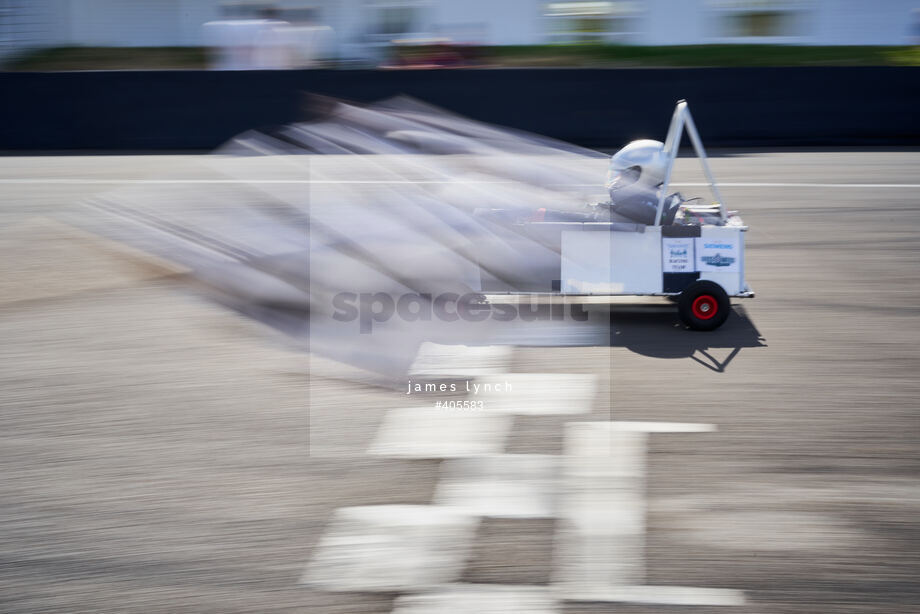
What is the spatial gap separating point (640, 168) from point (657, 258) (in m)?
0.65

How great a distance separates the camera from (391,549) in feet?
12.5

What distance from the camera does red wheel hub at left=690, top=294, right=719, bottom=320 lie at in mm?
6344

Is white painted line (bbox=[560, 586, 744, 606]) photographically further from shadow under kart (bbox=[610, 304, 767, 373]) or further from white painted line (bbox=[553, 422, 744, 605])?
shadow under kart (bbox=[610, 304, 767, 373])

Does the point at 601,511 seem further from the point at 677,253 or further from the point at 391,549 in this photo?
the point at 677,253

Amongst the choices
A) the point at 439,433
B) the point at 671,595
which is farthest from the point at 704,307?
the point at 671,595

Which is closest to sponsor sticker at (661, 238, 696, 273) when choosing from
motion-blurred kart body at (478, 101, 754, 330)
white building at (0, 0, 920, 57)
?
motion-blurred kart body at (478, 101, 754, 330)

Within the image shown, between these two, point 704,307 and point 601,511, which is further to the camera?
point 704,307

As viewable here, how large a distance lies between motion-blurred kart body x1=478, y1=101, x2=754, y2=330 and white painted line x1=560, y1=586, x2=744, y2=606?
3046 mm

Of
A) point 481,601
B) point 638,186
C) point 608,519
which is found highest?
point 638,186

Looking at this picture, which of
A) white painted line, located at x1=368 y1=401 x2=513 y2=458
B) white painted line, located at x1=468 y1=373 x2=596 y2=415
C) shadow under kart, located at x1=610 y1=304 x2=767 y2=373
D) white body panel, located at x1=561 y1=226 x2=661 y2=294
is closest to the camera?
white painted line, located at x1=368 y1=401 x2=513 y2=458

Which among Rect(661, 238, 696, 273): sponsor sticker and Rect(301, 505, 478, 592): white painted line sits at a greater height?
Rect(661, 238, 696, 273): sponsor sticker

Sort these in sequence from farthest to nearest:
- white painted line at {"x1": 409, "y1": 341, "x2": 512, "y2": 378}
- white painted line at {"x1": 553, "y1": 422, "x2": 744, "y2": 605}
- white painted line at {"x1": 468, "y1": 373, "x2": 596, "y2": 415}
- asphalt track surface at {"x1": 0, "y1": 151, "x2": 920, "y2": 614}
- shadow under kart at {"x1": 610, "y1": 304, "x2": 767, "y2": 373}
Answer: shadow under kart at {"x1": 610, "y1": 304, "x2": 767, "y2": 373} → white painted line at {"x1": 409, "y1": 341, "x2": 512, "y2": 378} → white painted line at {"x1": 468, "y1": 373, "x2": 596, "y2": 415} → asphalt track surface at {"x1": 0, "y1": 151, "x2": 920, "y2": 614} → white painted line at {"x1": 553, "y1": 422, "x2": 744, "y2": 605}

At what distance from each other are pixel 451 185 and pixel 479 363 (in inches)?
64.6

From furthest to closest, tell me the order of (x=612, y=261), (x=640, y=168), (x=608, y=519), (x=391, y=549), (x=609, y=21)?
(x=609, y=21) → (x=640, y=168) → (x=612, y=261) → (x=608, y=519) → (x=391, y=549)
